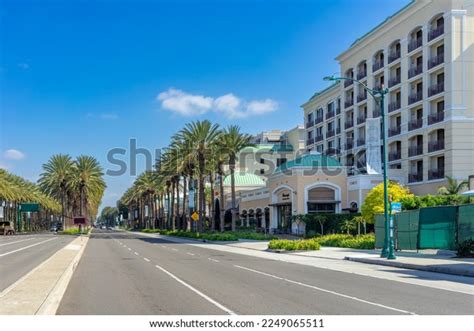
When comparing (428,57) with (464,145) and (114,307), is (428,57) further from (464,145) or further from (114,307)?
(114,307)

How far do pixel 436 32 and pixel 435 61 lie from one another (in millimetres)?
3001

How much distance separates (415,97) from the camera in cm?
6656

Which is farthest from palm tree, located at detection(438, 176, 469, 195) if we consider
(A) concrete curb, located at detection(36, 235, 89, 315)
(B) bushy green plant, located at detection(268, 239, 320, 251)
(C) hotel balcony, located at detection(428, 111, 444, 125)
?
(A) concrete curb, located at detection(36, 235, 89, 315)

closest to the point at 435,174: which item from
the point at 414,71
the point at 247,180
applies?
the point at 414,71

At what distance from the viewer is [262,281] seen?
18953 mm

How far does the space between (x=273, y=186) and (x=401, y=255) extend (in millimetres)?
42472

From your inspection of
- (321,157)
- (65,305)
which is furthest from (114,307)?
(321,157)

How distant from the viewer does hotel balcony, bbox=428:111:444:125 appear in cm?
6117

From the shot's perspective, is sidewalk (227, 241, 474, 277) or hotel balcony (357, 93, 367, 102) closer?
sidewalk (227, 241, 474, 277)

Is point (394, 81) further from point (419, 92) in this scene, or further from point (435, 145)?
point (435, 145)

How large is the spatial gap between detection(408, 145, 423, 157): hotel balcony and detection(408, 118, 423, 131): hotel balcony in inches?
84.0

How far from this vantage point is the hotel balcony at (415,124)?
65375 mm

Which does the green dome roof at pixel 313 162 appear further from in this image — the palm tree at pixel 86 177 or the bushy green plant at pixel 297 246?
the palm tree at pixel 86 177

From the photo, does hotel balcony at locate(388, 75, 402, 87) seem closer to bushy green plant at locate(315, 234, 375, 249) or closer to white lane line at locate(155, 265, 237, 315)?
bushy green plant at locate(315, 234, 375, 249)
